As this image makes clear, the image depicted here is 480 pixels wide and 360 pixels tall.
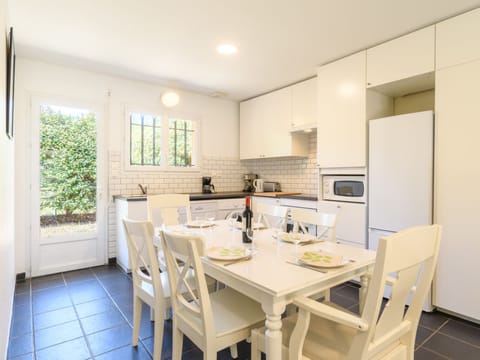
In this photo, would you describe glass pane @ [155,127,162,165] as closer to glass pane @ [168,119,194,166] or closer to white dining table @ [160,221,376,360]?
glass pane @ [168,119,194,166]

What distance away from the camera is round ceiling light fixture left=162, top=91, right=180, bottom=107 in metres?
3.91

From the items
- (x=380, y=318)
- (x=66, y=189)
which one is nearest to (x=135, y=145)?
(x=66, y=189)

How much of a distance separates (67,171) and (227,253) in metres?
2.80

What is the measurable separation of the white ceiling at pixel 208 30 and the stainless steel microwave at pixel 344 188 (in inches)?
51.2

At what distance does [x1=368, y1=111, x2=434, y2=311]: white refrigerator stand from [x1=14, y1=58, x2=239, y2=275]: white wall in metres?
2.47

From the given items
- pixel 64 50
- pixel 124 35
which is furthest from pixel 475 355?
pixel 64 50

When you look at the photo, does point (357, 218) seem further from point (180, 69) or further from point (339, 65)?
point (180, 69)

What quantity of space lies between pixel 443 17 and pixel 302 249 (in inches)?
86.9

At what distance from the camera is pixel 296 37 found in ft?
8.46

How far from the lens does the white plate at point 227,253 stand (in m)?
Answer: 1.44

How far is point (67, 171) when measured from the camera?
3.39m

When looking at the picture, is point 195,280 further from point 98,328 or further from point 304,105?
point 304,105

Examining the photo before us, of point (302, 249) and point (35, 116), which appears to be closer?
point (302, 249)

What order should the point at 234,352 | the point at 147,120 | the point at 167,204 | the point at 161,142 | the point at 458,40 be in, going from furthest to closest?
the point at 161,142 → the point at 147,120 → the point at 167,204 → the point at 458,40 → the point at 234,352
